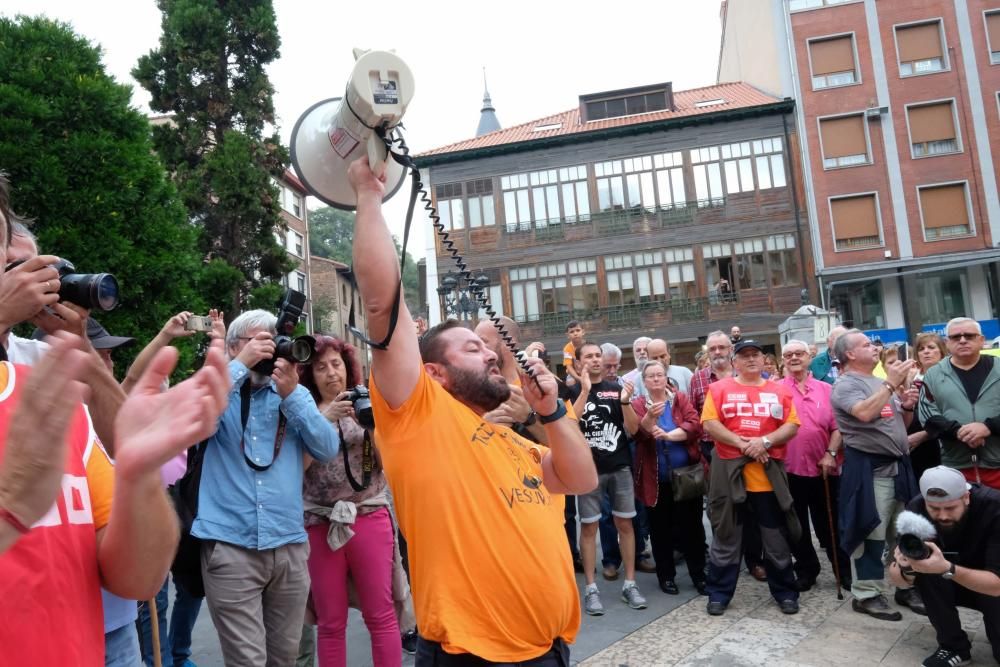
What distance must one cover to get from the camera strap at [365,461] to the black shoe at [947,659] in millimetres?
3539

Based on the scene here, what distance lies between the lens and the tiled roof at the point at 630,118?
26172 millimetres

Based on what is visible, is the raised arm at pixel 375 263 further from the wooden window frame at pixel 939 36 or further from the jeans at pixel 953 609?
the wooden window frame at pixel 939 36

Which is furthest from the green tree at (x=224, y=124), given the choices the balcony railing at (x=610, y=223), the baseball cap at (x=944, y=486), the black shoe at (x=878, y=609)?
the baseball cap at (x=944, y=486)

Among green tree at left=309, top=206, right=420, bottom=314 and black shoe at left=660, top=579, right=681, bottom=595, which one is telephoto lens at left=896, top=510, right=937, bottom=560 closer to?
black shoe at left=660, top=579, right=681, bottom=595

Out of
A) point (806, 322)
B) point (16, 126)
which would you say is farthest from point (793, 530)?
point (806, 322)

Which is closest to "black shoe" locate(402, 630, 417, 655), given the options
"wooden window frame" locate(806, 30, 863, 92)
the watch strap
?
the watch strap

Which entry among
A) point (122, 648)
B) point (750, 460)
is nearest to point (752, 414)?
point (750, 460)

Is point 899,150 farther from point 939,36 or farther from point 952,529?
point 952,529

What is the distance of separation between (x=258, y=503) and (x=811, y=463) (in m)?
4.70

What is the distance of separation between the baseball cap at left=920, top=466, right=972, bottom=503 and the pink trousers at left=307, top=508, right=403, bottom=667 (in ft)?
10.9

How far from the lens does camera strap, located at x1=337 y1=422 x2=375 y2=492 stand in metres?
3.96

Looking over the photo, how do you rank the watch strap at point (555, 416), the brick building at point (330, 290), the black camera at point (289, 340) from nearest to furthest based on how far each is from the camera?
the watch strap at point (555, 416)
the black camera at point (289, 340)
the brick building at point (330, 290)

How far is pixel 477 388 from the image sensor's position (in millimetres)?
2514

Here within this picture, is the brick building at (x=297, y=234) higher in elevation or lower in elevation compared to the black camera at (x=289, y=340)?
higher
